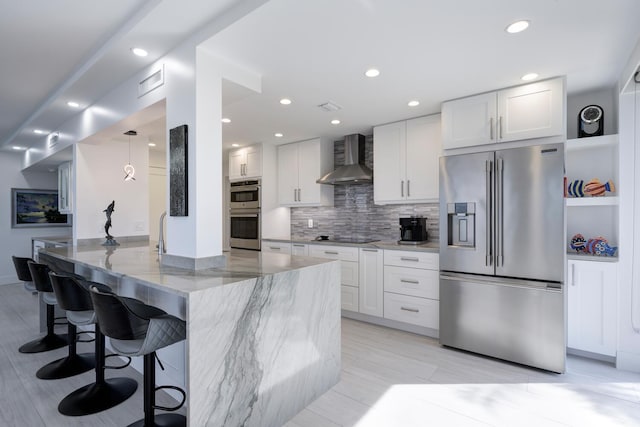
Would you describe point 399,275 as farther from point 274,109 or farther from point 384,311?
point 274,109

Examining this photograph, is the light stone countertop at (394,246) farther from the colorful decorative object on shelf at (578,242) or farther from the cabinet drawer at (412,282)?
the colorful decorative object on shelf at (578,242)


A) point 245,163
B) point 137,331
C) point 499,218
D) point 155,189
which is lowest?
point 137,331

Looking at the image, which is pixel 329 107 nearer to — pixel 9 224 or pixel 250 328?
pixel 250 328

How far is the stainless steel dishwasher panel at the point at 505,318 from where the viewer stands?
2.55 metres

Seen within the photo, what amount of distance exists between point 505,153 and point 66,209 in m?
5.98

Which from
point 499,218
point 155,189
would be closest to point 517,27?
point 499,218

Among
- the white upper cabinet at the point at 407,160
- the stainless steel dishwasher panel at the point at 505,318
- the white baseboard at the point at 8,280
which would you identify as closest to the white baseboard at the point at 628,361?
the stainless steel dishwasher panel at the point at 505,318

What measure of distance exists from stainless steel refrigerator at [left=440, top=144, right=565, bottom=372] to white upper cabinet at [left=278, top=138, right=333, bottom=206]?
1.94 metres

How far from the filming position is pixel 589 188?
2.87 meters

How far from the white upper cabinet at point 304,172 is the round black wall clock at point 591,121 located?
2.90 meters

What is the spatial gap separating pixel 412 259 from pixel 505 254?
3.01 feet

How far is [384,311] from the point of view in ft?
12.0

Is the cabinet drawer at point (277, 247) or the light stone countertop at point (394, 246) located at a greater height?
the light stone countertop at point (394, 246)

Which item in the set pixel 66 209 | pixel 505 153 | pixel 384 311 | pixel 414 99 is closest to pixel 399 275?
pixel 384 311
